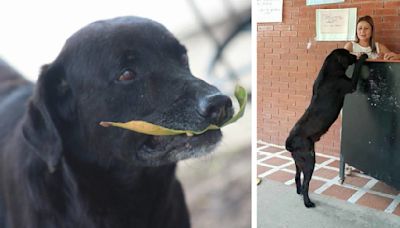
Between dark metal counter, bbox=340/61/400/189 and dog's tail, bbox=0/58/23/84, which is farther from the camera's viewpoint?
dark metal counter, bbox=340/61/400/189

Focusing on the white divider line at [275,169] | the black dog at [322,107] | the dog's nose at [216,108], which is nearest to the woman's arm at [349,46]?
the black dog at [322,107]

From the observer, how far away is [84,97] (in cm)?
85

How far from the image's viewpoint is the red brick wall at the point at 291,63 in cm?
375

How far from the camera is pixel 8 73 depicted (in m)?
0.85

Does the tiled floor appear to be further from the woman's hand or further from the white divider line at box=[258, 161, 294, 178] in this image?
the woman's hand

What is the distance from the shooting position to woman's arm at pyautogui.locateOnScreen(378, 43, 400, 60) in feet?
10.3

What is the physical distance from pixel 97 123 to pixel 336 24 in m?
3.39

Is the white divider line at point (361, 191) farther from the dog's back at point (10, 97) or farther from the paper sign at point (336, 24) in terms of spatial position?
the dog's back at point (10, 97)

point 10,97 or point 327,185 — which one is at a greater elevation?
point 10,97

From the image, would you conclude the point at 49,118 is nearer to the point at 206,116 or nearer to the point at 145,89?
the point at 145,89

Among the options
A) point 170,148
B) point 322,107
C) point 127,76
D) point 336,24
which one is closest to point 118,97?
point 127,76

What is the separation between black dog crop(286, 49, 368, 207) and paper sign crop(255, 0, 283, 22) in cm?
132

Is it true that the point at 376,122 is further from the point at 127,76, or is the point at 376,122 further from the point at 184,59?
the point at 127,76

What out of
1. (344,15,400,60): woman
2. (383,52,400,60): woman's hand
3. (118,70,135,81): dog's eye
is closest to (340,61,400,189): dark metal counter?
(383,52,400,60): woman's hand
